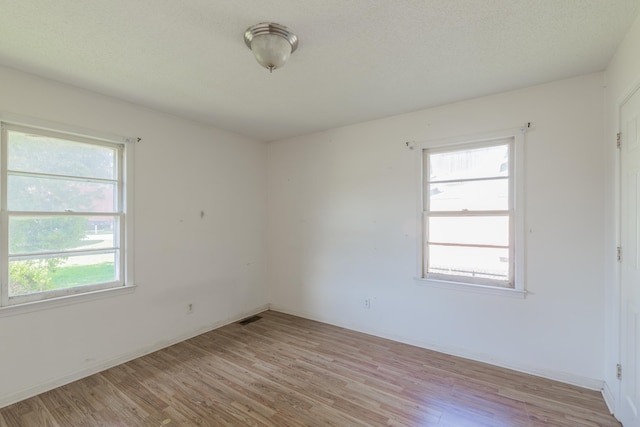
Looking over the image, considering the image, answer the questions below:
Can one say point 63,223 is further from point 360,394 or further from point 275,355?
point 360,394

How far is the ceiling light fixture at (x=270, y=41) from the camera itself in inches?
69.8

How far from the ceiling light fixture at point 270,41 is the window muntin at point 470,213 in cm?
200

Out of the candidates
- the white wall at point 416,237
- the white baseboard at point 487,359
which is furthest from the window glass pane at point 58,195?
the white baseboard at point 487,359

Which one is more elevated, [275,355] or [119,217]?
[119,217]

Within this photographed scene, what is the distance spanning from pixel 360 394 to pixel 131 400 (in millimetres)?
1809

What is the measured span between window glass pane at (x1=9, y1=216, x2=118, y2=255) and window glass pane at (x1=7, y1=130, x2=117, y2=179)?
1.36 ft

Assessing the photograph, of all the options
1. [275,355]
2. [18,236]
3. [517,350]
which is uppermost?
[18,236]

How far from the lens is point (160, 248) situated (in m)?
3.21

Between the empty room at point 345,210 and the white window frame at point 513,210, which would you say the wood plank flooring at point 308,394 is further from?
the white window frame at point 513,210

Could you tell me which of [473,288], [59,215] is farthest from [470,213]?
[59,215]

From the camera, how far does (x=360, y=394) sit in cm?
236

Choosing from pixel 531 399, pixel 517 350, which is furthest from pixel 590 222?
pixel 531 399

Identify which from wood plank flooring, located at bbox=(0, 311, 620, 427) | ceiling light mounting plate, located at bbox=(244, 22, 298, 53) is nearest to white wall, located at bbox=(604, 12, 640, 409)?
wood plank flooring, located at bbox=(0, 311, 620, 427)

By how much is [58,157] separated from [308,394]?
9.69ft
